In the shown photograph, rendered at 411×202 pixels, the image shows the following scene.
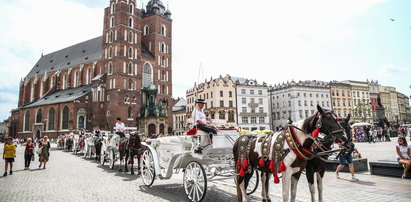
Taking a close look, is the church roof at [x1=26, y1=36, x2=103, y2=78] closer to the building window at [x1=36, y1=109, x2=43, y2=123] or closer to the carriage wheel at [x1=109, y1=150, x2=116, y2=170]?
the building window at [x1=36, y1=109, x2=43, y2=123]

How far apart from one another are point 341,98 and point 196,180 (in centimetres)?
6564

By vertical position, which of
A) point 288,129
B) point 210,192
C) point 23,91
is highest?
point 23,91

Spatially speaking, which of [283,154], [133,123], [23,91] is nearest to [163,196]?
[283,154]

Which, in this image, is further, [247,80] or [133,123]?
[247,80]

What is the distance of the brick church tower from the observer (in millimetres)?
40906

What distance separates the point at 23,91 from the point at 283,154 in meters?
73.2

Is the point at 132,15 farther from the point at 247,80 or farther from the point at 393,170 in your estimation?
the point at 393,170

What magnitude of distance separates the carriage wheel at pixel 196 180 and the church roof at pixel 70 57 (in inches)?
1850

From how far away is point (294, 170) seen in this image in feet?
14.4

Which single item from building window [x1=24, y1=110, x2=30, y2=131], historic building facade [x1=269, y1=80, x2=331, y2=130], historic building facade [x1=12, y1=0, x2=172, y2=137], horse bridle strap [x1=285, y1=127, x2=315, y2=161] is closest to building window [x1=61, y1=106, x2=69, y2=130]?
historic building facade [x1=12, y1=0, x2=172, y2=137]

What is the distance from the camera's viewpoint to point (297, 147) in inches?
170

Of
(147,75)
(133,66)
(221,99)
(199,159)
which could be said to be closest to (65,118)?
(133,66)

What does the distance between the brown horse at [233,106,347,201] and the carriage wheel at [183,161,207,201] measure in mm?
932

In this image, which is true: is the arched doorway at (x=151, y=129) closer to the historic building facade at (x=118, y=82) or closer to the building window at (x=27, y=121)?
the historic building facade at (x=118, y=82)
